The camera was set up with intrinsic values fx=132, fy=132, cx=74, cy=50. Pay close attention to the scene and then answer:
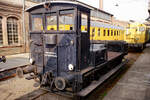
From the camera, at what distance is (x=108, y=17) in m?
41.7

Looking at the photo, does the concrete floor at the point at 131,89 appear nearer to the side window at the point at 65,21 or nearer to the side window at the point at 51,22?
the side window at the point at 65,21

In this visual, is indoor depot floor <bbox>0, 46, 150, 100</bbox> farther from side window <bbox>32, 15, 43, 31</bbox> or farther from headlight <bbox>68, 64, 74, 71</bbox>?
side window <bbox>32, 15, 43, 31</bbox>

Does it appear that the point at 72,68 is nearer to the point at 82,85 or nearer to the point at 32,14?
the point at 82,85

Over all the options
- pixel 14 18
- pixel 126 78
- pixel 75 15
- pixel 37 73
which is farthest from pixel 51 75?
pixel 14 18

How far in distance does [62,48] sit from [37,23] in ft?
5.29

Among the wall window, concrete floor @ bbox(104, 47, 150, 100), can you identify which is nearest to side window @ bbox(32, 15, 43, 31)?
the wall window

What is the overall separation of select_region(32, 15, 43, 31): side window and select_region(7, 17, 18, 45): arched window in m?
10.6

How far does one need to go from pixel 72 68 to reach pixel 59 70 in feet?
2.09

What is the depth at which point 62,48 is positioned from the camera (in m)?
4.57

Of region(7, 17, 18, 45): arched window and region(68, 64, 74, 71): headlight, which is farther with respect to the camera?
region(7, 17, 18, 45): arched window

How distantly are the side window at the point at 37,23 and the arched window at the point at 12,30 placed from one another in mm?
10566

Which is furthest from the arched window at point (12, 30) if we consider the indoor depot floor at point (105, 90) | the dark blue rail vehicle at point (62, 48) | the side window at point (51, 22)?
the side window at point (51, 22)

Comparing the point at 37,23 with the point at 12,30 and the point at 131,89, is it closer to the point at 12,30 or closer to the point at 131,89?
the point at 131,89

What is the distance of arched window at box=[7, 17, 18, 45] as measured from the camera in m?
14.3
